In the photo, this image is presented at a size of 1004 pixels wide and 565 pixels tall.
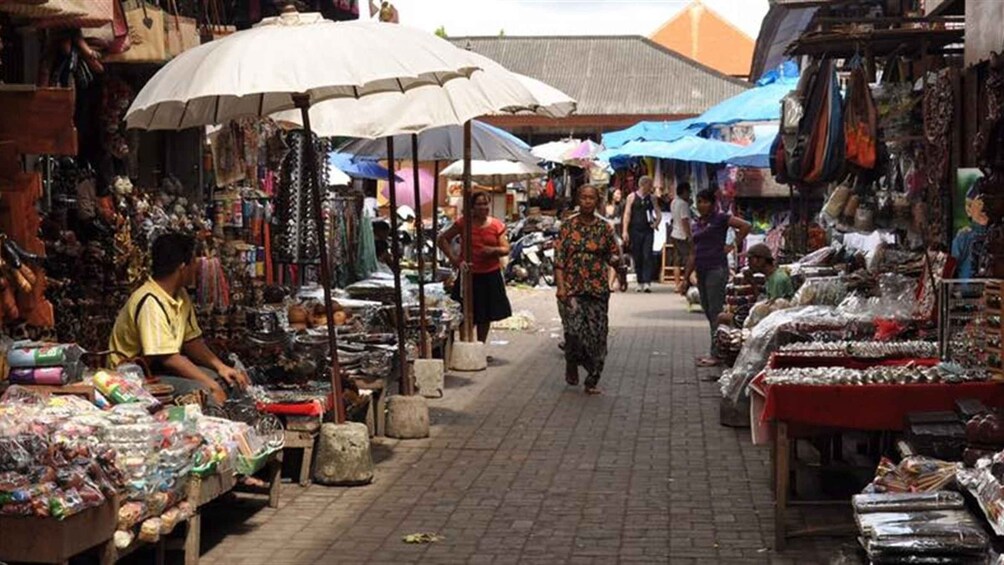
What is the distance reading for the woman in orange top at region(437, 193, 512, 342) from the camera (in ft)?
49.4

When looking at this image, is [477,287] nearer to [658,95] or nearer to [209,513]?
Answer: [209,513]

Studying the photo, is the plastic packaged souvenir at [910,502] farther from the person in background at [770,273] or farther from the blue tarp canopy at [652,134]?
the blue tarp canopy at [652,134]

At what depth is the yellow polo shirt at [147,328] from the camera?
8211 millimetres

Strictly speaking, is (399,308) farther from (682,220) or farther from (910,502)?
(682,220)

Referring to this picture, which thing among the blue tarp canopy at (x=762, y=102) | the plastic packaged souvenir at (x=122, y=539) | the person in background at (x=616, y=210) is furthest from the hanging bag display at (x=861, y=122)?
the person in background at (x=616, y=210)

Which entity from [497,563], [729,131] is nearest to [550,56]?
[729,131]

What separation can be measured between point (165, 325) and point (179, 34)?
2335 mm

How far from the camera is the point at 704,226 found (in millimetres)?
14469

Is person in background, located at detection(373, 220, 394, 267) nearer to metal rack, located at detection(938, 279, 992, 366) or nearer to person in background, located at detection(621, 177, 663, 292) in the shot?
person in background, located at detection(621, 177, 663, 292)

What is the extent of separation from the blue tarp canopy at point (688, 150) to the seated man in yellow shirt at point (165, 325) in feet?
50.6

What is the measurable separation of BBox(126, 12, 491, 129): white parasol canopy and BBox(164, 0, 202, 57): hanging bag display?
1.76 ft

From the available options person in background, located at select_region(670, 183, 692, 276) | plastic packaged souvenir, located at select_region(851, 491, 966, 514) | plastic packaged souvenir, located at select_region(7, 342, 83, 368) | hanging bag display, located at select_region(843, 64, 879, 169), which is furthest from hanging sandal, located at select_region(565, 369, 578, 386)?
person in background, located at select_region(670, 183, 692, 276)

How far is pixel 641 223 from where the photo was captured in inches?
1045

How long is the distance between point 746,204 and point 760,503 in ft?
52.7
